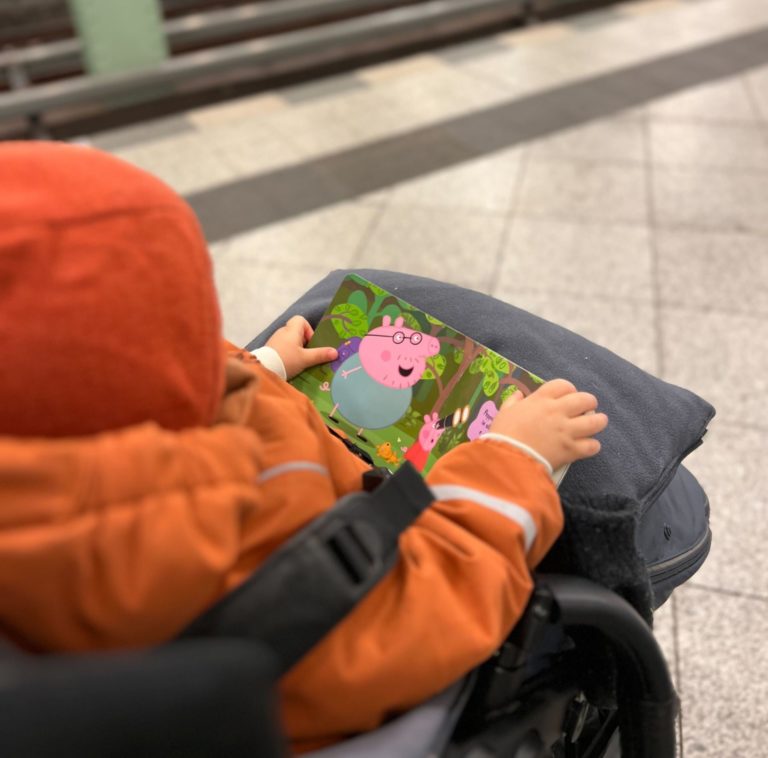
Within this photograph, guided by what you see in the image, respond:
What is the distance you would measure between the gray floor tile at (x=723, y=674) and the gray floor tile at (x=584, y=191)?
1365mm

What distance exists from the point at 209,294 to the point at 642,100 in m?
3.06

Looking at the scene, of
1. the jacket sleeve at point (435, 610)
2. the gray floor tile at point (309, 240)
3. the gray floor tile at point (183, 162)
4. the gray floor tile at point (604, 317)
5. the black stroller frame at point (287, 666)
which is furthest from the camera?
the gray floor tile at point (183, 162)

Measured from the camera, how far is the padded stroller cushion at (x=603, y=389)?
2.62ft

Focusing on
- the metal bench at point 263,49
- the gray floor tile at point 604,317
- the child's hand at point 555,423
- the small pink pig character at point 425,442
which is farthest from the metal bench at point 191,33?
the child's hand at point 555,423

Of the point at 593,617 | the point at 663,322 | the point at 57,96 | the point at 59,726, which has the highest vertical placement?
the point at 59,726

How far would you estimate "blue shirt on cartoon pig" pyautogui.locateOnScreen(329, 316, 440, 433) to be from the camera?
0.89m

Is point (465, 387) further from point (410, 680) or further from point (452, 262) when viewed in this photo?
point (452, 262)

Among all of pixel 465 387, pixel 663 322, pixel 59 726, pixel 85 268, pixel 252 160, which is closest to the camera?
pixel 59 726

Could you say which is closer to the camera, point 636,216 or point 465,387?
point 465,387

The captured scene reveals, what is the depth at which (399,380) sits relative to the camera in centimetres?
90

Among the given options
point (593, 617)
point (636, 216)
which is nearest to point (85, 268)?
point (593, 617)

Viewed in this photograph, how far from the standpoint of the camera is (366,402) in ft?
2.98

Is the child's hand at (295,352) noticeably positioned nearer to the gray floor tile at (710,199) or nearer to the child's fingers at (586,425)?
the child's fingers at (586,425)

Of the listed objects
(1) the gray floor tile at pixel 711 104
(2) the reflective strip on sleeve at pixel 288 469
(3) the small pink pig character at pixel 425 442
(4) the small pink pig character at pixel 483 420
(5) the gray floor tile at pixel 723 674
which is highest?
(2) the reflective strip on sleeve at pixel 288 469
